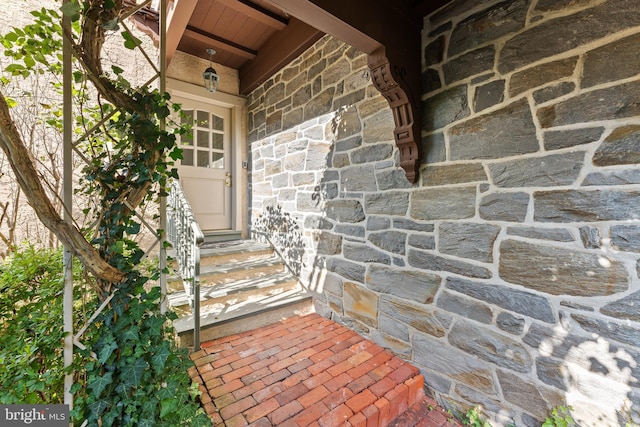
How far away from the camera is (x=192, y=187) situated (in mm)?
3500

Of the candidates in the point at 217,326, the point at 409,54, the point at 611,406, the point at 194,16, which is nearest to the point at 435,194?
the point at 409,54

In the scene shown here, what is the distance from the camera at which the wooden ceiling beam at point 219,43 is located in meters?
2.80

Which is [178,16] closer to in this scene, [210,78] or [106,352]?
[210,78]

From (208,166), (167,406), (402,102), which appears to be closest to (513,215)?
(402,102)

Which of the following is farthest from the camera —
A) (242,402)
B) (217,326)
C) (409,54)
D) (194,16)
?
(194,16)

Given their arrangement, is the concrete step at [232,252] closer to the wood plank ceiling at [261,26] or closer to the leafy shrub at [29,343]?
the leafy shrub at [29,343]

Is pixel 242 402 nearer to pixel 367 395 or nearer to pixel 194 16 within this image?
pixel 367 395

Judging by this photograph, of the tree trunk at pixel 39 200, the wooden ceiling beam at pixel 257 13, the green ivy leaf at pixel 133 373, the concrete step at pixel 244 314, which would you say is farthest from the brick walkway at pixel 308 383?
the wooden ceiling beam at pixel 257 13

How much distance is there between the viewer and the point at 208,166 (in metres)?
3.67

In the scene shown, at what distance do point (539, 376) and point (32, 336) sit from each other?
92.7 inches

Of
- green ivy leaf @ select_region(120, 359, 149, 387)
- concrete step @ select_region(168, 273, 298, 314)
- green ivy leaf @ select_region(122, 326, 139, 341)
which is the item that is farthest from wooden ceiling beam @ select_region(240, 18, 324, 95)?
green ivy leaf @ select_region(120, 359, 149, 387)

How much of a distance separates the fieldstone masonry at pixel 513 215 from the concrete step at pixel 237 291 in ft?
2.66

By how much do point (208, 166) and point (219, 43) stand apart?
1.51m

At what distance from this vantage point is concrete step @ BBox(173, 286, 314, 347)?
1.99 m
